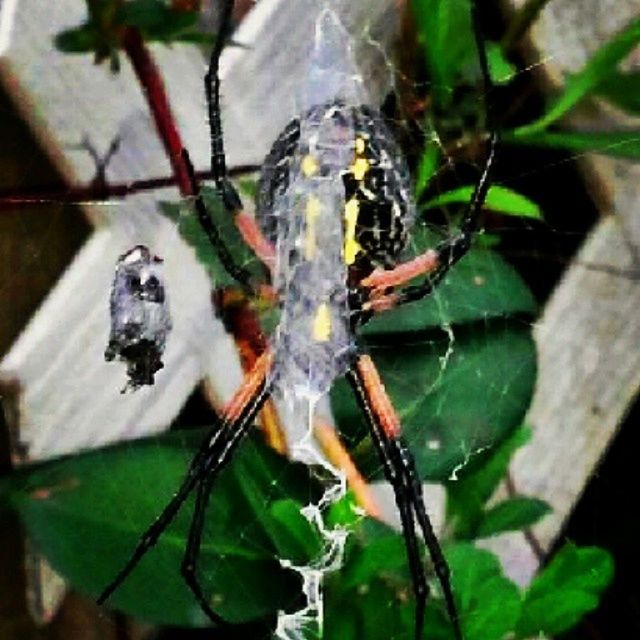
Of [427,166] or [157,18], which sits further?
[427,166]

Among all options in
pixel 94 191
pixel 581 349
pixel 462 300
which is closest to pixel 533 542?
pixel 581 349

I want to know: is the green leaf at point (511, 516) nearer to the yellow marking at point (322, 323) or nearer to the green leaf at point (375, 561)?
the green leaf at point (375, 561)

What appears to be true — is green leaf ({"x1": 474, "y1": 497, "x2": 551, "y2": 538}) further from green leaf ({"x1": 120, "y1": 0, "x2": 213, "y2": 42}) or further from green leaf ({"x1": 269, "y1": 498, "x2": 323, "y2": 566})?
green leaf ({"x1": 120, "y1": 0, "x2": 213, "y2": 42})

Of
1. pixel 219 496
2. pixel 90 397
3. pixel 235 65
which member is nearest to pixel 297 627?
pixel 219 496

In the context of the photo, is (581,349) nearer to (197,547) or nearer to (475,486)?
(475,486)

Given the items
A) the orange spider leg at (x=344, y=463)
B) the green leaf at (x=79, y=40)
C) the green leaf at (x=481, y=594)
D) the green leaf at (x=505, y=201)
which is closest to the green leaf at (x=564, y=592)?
the green leaf at (x=481, y=594)
